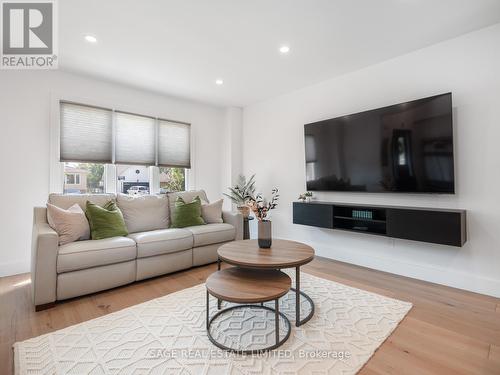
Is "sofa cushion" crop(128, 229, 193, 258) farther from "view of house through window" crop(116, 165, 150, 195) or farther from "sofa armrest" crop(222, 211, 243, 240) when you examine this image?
"view of house through window" crop(116, 165, 150, 195)

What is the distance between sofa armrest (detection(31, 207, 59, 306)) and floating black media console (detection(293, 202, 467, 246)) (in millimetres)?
2798

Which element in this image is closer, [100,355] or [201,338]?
[100,355]

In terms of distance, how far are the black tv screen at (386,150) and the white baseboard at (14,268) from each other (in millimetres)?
3744

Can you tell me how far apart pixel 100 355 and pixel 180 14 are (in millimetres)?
2640

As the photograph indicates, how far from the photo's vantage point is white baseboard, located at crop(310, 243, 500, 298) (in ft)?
7.74

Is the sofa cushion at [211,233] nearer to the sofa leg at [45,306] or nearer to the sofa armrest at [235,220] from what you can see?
the sofa armrest at [235,220]

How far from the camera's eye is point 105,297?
2.33 meters

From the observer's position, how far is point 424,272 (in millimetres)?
2713

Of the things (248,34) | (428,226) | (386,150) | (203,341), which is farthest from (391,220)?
(248,34)

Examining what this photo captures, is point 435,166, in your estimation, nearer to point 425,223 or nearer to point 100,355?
point 425,223

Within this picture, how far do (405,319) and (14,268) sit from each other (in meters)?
4.07

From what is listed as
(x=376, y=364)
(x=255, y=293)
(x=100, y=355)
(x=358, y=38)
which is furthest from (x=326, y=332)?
(x=358, y=38)

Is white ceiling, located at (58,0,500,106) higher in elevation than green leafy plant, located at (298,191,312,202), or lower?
higher

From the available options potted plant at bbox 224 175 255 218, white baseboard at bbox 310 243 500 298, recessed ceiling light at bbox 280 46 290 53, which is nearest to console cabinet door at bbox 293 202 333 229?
white baseboard at bbox 310 243 500 298
